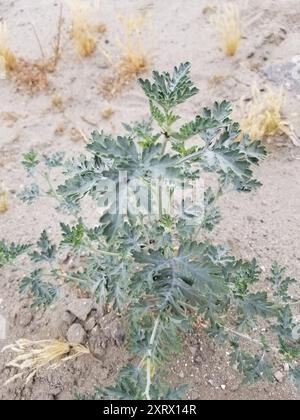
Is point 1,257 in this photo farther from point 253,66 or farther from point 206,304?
point 253,66

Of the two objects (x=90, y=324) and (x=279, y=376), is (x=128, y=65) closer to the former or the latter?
(x=90, y=324)

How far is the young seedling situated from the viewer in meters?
4.86

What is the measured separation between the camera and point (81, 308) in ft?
9.87

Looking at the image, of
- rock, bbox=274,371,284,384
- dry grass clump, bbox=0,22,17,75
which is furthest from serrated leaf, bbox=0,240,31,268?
dry grass clump, bbox=0,22,17,75

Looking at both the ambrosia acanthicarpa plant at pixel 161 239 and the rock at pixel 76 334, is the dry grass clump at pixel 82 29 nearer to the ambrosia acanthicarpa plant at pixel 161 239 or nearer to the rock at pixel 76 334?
the ambrosia acanthicarpa plant at pixel 161 239

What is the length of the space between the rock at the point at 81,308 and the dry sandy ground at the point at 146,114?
169 mm

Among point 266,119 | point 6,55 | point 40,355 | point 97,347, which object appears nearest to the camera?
point 40,355

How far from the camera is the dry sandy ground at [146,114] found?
278 cm

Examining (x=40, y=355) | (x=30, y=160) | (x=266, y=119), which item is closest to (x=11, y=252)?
(x=30, y=160)

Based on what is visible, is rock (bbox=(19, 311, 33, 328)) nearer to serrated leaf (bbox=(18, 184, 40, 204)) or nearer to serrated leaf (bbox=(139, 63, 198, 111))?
serrated leaf (bbox=(18, 184, 40, 204))

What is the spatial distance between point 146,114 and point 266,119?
112 cm

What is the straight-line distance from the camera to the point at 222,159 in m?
1.82

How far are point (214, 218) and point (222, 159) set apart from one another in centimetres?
85

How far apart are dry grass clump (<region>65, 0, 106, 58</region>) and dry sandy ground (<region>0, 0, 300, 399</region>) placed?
3.9 inches
